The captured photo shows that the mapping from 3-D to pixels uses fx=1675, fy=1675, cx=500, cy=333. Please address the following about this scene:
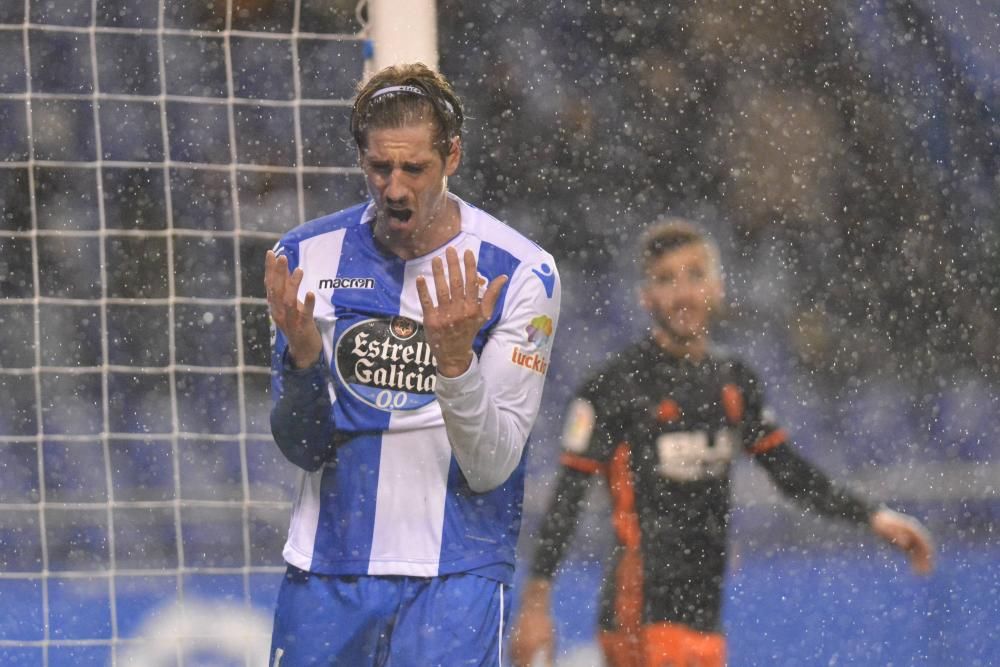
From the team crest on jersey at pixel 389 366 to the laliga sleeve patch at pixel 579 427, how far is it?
1.40 metres

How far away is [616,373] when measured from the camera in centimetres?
454

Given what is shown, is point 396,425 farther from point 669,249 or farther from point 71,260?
point 71,260

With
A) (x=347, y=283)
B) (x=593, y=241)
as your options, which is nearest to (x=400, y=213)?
(x=347, y=283)

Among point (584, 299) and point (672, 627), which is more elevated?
point (584, 299)

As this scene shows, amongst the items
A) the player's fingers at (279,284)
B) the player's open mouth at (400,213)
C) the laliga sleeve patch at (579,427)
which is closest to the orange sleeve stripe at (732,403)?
the laliga sleeve patch at (579,427)

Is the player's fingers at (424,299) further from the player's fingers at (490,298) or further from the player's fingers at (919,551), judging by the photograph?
the player's fingers at (919,551)

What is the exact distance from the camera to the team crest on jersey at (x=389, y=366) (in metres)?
3.06

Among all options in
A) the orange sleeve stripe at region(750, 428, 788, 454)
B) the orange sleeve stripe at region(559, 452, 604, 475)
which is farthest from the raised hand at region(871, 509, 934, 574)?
the orange sleeve stripe at region(559, 452, 604, 475)

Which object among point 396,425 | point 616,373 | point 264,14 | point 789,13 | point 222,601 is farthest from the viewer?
point 789,13

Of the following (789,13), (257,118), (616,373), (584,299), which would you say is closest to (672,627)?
(616,373)

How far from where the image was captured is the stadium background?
271 inches

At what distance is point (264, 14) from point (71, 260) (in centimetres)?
142

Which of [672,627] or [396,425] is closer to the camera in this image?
[396,425]

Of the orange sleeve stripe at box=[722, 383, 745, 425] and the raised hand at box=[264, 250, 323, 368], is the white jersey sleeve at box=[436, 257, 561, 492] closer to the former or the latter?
the raised hand at box=[264, 250, 323, 368]
